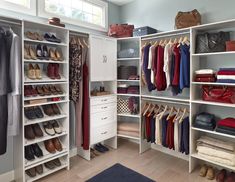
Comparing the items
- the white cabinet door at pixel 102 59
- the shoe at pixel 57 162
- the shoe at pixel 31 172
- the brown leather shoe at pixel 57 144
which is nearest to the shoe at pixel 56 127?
the brown leather shoe at pixel 57 144

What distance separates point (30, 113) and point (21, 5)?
1382 millimetres

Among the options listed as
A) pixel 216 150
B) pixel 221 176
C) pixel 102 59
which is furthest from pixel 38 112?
pixel 221 176

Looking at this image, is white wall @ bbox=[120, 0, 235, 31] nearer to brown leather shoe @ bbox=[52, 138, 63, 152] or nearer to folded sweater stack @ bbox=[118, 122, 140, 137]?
folded sweater stack @ bbox=[118, 122, 140, 137]

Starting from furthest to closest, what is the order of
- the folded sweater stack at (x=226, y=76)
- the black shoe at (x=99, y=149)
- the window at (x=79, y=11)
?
the black shoe at (x=99, y=149)
the window at (x=79, y=11)
the folded sweater stack at (x=226, y=76)

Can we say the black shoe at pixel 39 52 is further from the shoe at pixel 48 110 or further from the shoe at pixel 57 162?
the shoe at pixel 57 162

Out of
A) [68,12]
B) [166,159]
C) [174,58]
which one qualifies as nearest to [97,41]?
[68,12]

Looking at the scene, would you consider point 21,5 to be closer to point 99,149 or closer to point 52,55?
point 52,55

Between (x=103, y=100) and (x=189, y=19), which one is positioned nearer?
(x=189, y=19)

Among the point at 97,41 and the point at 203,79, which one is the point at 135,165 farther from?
the point at 97,41

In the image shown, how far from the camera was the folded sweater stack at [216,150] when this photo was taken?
218cm

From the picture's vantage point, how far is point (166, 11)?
3.01 m

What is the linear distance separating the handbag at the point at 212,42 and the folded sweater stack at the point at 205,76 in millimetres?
258

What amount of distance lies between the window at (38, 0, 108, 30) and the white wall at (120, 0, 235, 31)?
509 mm

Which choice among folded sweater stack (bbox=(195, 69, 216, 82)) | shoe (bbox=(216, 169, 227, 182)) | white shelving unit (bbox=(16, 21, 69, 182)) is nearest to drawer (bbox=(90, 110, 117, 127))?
white shelving unit (bbox=(16, 21, 69, 182))
